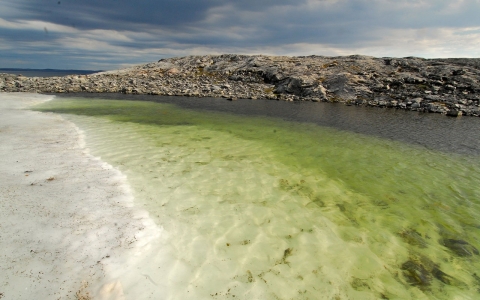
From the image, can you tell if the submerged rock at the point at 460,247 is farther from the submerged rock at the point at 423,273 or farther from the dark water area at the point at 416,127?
the dark water area at the point at 416,127

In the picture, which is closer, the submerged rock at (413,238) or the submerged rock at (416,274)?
the submerged rock at (416,274)

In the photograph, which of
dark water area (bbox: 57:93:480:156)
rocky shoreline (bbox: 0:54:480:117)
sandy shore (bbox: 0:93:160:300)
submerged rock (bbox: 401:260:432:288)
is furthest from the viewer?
rocky shoreline (bbox: 0:54:480:117)

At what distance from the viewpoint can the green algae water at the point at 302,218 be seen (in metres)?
6.35

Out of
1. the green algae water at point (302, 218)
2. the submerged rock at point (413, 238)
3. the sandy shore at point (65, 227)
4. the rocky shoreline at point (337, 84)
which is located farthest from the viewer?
the rocky shoreline at point (337, 84)

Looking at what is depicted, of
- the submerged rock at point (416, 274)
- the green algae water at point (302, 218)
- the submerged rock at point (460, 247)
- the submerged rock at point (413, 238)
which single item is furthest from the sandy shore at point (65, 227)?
the submerged rock at point (460, 247)

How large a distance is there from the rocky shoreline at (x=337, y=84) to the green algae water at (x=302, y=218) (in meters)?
34.4

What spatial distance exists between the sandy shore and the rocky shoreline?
4074 centimetres

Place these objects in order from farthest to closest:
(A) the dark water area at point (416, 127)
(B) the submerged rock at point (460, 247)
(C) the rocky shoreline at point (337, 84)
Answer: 1. (C) the rocky shoreline at point (337, 84)
2. (A) the dark water area at point (416, 127)
3. (B) the submerged rock at point (460, 247)

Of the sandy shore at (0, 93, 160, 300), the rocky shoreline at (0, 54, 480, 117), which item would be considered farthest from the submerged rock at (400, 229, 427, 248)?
the rocky shoreline at (0, 54, 480, 117)

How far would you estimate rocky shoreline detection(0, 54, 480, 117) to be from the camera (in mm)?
45750

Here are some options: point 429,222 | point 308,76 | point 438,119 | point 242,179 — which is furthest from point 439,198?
point 308,76

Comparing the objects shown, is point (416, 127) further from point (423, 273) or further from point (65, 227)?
point (65, 227)

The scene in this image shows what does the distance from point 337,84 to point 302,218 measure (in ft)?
181

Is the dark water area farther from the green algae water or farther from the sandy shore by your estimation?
the sandy shore
